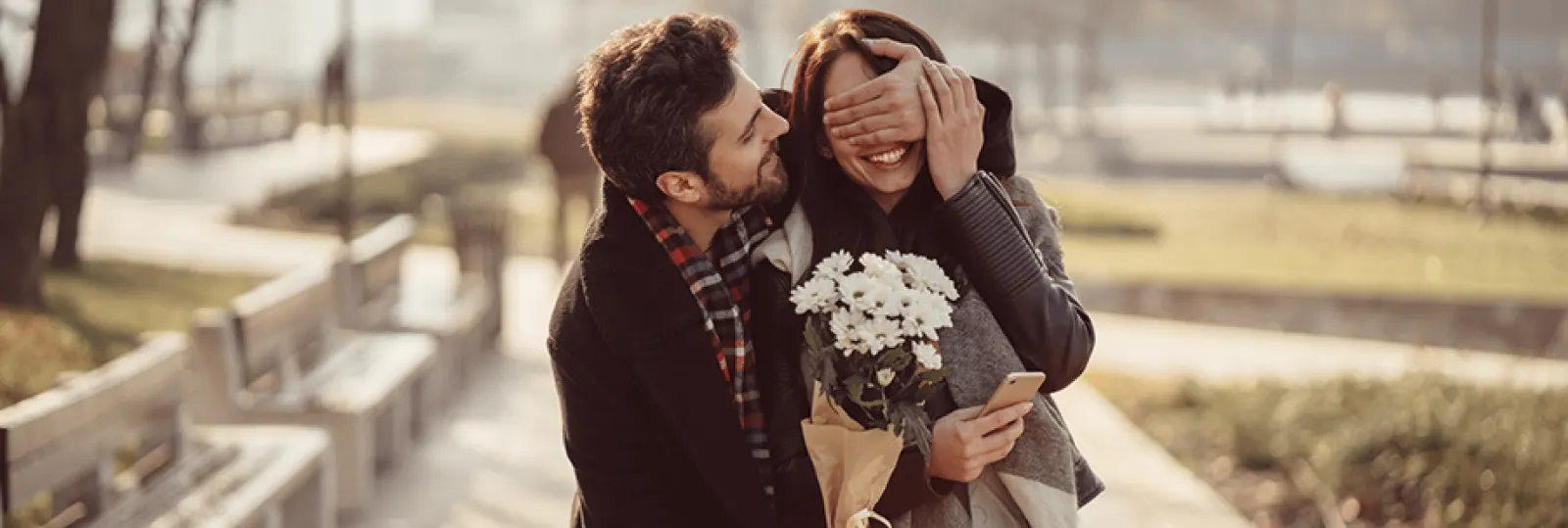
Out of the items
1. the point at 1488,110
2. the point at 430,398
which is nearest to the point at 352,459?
the point at 430,398

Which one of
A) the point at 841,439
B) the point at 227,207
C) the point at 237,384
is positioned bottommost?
the point at 227,207

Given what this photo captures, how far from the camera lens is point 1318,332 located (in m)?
14.2

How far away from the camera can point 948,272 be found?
3.00 meters

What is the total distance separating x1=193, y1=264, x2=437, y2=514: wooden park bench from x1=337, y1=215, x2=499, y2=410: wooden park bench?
303mm

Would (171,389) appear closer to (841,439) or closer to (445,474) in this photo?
(445,474)

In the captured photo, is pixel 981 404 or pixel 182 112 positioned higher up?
pixel 981 404

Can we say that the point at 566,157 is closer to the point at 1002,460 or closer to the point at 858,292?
the point at 1002,460

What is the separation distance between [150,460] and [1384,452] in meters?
4.62

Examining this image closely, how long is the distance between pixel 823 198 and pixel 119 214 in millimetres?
20781

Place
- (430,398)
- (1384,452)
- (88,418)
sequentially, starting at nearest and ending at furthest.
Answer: (88,418)
(1384,452)
(430,398)

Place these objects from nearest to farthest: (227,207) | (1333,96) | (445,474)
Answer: (445,474), (227,207), (1333,96)

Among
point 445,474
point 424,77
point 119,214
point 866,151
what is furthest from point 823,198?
point 424,77

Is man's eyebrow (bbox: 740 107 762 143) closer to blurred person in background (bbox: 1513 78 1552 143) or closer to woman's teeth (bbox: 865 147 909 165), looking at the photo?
woman's teeth (bbox: 865 147 909 165)

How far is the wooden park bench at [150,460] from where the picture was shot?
4613mm
